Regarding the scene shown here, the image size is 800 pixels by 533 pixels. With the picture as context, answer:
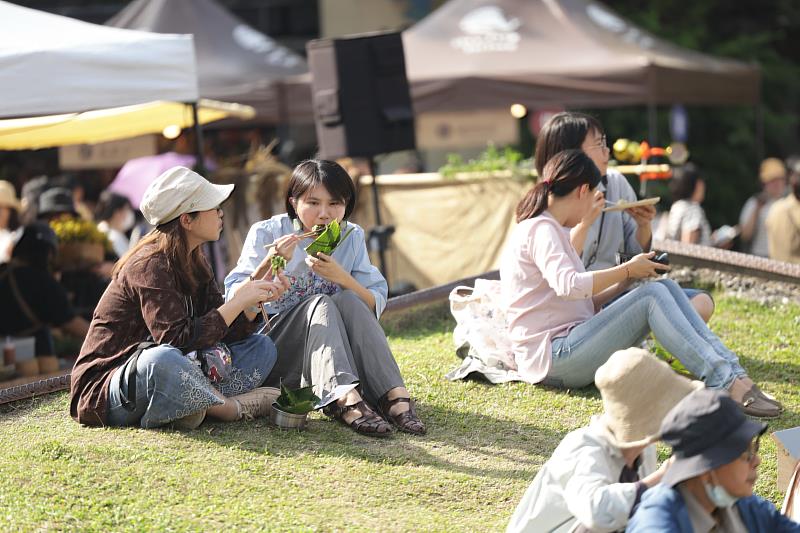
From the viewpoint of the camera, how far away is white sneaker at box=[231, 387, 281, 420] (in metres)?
4.81

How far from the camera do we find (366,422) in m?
4.69

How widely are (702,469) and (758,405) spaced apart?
7.69 ft

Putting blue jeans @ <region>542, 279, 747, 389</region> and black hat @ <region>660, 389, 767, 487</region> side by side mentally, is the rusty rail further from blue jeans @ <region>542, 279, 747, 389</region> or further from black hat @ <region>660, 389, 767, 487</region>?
black hat @ <region>660, 389, 767, 487</region>

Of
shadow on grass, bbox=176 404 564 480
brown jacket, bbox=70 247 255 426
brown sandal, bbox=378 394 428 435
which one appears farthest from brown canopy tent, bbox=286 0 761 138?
brown jacket, bbox=70 247 255 426

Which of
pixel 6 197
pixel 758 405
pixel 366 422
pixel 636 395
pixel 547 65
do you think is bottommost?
pixel 758 405

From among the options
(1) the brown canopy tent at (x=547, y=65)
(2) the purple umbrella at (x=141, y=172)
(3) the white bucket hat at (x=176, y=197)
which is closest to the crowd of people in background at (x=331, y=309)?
(3) the white bucket hat at (x=176, y=197)

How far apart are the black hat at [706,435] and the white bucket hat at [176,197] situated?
2.31 metres

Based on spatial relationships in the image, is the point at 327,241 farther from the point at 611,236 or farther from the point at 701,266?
the point at 701,266

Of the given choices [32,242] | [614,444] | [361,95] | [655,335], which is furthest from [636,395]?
[361,95]

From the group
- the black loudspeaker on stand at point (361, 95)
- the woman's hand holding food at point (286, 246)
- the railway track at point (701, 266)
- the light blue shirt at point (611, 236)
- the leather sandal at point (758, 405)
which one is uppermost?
the black loudspeaker on stand at point (361, 95)

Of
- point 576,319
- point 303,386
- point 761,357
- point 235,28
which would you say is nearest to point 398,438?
point 303,386

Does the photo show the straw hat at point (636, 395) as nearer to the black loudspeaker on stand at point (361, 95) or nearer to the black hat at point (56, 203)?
the black loudspeaker on stand at point (361, 95)

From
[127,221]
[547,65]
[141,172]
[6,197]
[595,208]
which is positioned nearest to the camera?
[595,208]

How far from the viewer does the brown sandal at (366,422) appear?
469 centimetres
